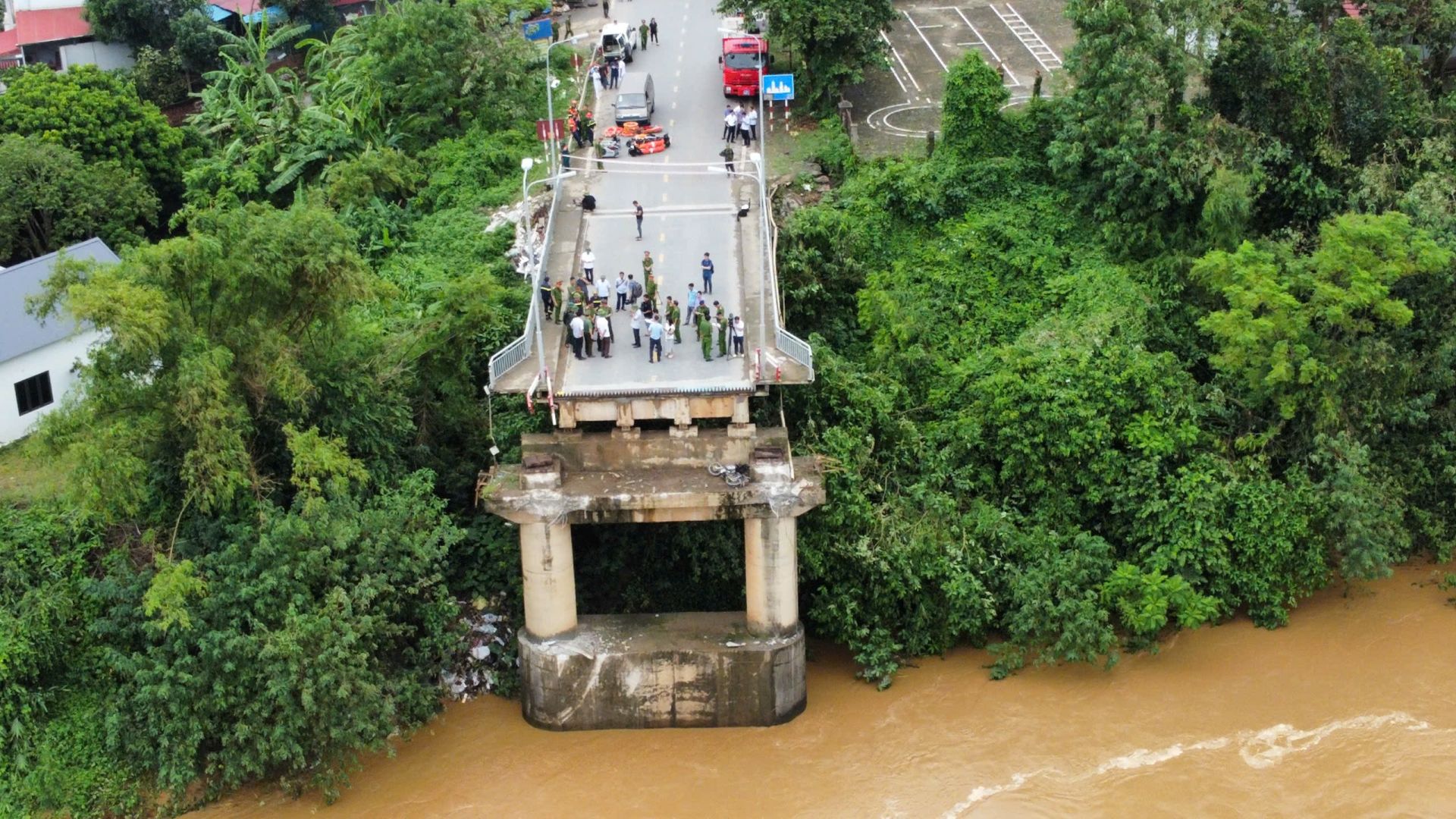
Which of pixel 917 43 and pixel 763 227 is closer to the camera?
pixel 763 227

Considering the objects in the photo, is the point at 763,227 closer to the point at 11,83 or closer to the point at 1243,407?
the point at 1243,407

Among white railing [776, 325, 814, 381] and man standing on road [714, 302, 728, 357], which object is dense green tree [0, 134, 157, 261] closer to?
man standing on road [714, 302, 728, 357]

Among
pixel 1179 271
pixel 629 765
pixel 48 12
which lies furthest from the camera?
pixel 48 12

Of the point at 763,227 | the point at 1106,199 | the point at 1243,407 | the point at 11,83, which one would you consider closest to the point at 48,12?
the point at 11,83

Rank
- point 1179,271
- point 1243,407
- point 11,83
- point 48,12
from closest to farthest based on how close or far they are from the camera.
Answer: point 1243,407 → point 1179,271 → point 11,83 → point 48,12

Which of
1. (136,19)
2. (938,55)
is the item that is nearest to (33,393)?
(136,19)

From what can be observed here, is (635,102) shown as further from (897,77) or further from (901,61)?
(901,61)
